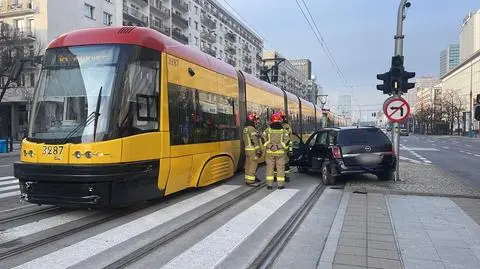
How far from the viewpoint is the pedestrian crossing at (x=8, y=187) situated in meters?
11.1

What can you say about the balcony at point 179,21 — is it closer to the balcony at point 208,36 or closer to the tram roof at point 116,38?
the balcony at point 208,36

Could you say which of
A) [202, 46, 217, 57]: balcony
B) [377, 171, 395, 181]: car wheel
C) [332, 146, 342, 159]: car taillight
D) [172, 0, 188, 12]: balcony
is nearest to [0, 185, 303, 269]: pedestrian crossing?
[332, 146, 342, 159]: car taillight

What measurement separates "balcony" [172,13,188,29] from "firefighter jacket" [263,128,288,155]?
204ft

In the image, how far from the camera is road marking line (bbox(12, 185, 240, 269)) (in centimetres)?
565

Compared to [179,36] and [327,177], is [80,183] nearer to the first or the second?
[327,177]

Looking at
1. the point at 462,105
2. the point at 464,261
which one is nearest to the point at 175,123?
the point at 464,261

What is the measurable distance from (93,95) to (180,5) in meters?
69.5

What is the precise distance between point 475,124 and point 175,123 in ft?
352

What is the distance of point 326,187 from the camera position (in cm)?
1242

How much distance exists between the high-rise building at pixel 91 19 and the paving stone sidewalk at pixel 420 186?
26196mm

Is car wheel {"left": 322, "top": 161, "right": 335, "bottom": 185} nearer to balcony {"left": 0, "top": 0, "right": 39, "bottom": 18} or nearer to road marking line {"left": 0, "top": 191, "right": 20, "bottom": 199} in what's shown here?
road marking line {"left": 0, "top": 191, "right": 20, "bottom": 199}

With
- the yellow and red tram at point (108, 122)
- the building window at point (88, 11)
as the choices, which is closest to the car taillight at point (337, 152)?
the yellow and red tram at point (108, 122)

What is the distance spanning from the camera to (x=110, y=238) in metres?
6.73

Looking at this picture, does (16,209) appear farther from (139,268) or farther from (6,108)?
(6,108)
